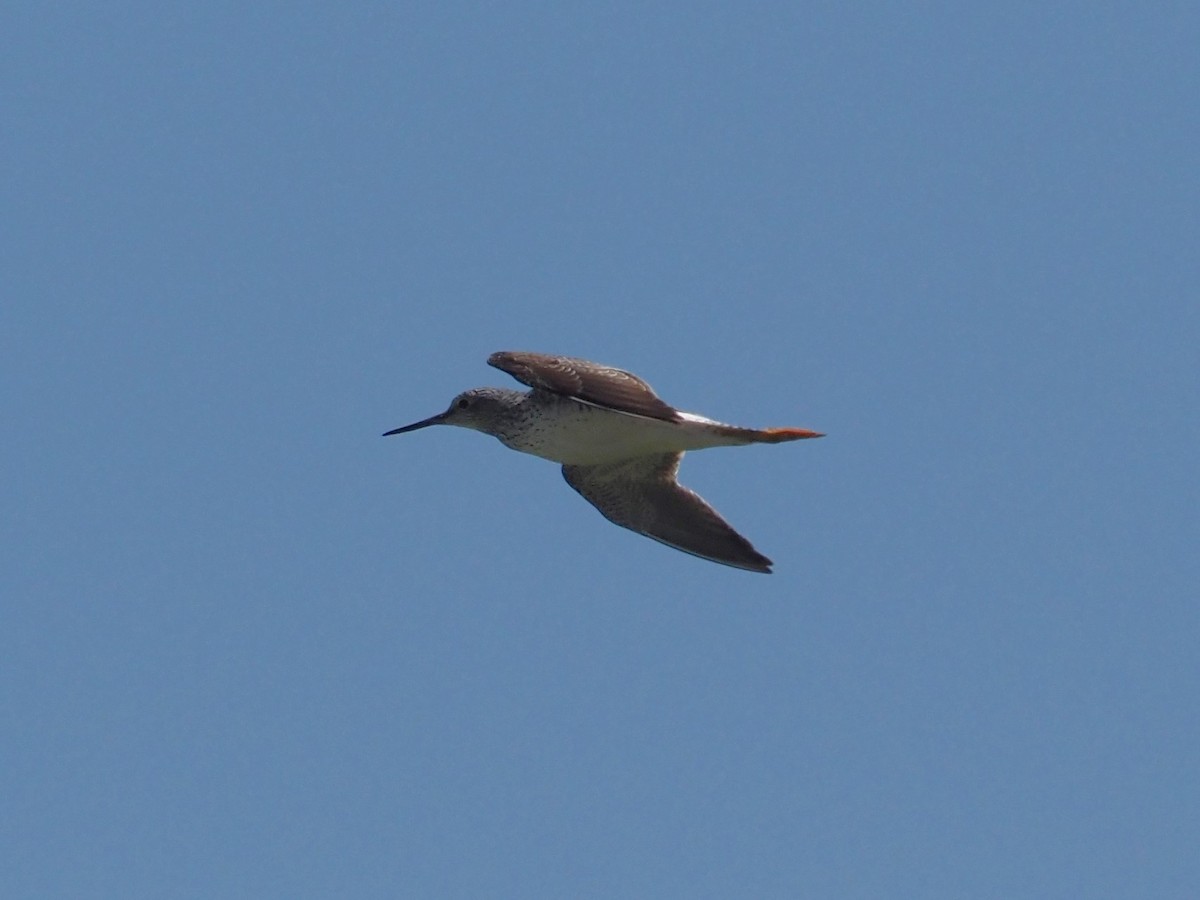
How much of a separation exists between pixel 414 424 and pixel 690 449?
426 centimetres

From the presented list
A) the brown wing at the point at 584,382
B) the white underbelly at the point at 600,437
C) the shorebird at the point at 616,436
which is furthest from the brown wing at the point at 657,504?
the brown wing at the point at 584,382

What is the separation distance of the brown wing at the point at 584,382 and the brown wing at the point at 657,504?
1226 mm

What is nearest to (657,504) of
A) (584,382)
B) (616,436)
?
(616,436)

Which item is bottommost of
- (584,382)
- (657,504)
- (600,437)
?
(657,504)

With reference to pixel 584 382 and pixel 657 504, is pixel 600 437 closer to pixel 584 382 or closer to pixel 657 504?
pixel 584 382

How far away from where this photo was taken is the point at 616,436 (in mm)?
19141

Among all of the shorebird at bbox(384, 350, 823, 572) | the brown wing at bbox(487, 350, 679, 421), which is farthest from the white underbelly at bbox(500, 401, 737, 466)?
the brown wing at bbox(487, 350, 679, 421)

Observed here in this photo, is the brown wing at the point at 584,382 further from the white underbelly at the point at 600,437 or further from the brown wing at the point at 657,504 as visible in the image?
the brown wing at the point at 657,504

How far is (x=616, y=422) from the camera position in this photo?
18.8m

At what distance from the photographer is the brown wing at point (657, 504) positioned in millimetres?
20000

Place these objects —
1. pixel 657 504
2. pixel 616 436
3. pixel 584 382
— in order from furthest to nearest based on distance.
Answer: pixel 657 504, pixel 616 436, pixel 584 382

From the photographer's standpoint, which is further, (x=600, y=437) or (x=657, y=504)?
(x=657, y=504)

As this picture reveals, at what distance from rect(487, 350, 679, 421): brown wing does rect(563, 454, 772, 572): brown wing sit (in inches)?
48.3

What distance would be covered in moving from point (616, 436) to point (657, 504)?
61.0 inches
